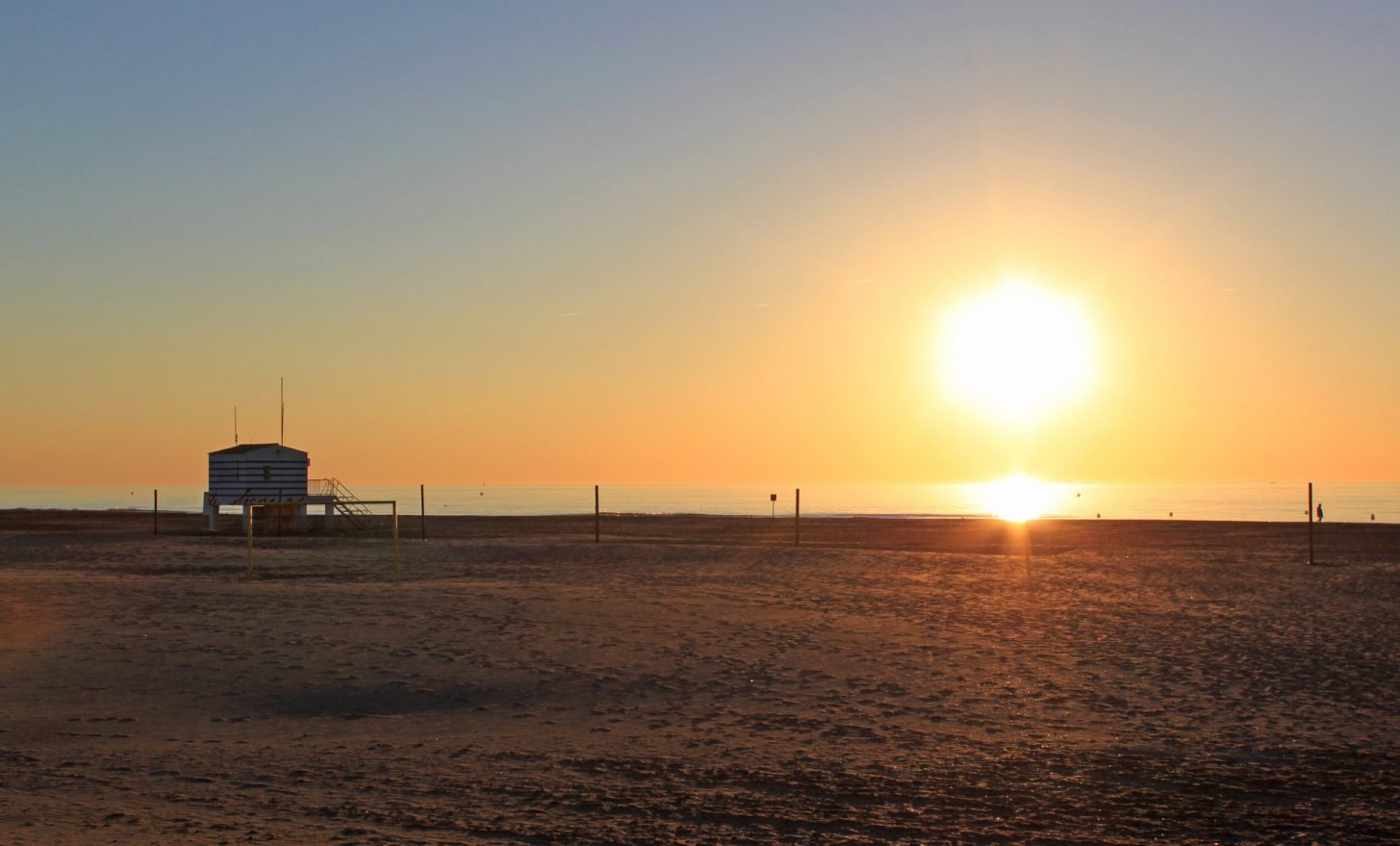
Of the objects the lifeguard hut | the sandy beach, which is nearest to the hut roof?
the lifeguard hut

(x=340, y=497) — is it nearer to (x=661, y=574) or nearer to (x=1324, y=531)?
(x=661, y=574)

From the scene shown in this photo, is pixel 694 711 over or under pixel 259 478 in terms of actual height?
under

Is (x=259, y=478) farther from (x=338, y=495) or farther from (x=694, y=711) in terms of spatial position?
(x=694, y=711)

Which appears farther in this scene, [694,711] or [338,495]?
[338,495]

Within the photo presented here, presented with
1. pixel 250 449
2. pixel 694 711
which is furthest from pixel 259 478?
pixel 694 711

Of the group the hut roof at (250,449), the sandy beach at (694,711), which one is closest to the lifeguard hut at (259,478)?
the hut roof at (250,449)

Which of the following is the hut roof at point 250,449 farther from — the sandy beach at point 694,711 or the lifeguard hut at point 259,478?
the sandy beach at point 694,711

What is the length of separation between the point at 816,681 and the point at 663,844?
6.48 m

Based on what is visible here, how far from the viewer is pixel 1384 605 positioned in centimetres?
2139

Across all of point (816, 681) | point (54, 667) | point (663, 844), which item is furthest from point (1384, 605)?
point (54, 667)

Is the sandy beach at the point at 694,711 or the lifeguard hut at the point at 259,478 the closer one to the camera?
the sandy beach at the point at 694,711

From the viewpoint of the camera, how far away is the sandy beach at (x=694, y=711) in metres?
7.91

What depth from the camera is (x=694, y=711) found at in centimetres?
1180

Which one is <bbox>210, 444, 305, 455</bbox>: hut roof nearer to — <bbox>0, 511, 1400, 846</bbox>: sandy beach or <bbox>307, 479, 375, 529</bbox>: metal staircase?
<bbox>307, 479, 375, 529</bbox>: metal staircase
